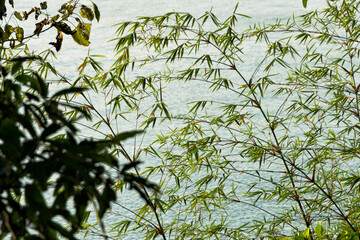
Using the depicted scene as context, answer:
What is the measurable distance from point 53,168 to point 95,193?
7cm

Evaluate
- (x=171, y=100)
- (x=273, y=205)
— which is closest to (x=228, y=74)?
(x=171, y=100)

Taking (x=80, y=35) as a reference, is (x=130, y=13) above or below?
above

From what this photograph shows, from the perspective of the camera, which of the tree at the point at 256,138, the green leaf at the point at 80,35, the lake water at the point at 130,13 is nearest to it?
the green leaf at the point at 80,35

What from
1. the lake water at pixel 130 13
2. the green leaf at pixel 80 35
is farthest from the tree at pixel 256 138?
the lake water at pixel 130 13

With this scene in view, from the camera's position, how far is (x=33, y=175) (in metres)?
0.65

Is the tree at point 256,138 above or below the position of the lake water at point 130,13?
below

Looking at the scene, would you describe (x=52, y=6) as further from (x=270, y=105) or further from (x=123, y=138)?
(x=123, y=138)

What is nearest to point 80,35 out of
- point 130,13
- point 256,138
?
point 256,138

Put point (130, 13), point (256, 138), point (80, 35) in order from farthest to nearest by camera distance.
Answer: point (130, 13)
point (256, 138)
point (80, 35)

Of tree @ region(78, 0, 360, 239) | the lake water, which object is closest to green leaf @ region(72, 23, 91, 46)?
tree @ region(78, 0, 360, 239)

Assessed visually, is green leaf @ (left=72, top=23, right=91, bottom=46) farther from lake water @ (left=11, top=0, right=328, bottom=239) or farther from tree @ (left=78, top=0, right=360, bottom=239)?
lake water @ (left=11, top=0, right=328, bottom=239)

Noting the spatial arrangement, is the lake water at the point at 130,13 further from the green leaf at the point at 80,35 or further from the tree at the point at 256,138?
the green leaf at the point at 80,35

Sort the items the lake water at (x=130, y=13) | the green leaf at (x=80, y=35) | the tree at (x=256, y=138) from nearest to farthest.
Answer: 1. the green leaf at (x=80, y=35)
2. the tree at (x=256, y=138)
3. the lake water at (x=130, y=13)

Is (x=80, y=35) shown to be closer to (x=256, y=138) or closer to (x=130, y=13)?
(x=256, y=138)
